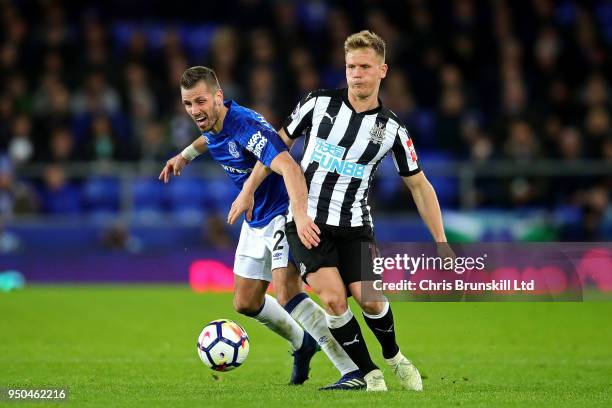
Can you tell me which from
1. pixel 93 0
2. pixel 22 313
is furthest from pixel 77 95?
pixel 22 313

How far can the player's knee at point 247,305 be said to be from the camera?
7.34m

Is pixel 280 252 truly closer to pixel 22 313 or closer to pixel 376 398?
pixel 376 398

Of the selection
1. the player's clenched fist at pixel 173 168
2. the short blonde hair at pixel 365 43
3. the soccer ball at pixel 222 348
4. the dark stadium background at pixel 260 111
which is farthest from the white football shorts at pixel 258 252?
A: the dark stadium background at pixel 260 111

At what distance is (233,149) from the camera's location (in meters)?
7.11

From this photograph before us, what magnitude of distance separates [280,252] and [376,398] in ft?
4.32

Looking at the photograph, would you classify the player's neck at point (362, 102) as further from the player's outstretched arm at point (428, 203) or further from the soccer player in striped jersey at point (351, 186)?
the player's outstretched arm at point (428, 203)

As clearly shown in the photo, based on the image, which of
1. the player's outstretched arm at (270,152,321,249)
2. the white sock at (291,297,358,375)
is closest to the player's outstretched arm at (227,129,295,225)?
Result: the player's outstretched arm at (270,152,321,249)

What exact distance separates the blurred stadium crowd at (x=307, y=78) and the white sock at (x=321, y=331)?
341 inches

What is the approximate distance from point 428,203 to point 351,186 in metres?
0.49

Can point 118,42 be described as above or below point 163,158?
above

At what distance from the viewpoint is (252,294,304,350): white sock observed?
24.2ft

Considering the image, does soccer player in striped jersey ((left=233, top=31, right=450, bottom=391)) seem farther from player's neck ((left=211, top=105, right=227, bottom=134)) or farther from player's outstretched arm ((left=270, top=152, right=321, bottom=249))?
player's neck ((left=211, top=105, right=227, bottom=134))

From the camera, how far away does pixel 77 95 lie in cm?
1697

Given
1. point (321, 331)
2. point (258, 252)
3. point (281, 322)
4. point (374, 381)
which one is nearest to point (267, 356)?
point (281, 322)
